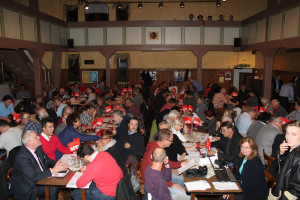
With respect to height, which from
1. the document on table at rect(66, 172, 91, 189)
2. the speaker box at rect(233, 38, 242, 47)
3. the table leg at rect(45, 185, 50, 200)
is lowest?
the table leg at rect(45, 185, 50, 200)

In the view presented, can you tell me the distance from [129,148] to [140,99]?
16.3 ft

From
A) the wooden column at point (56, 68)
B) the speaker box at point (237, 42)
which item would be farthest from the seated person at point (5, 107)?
the speaker box at point (237, 42)

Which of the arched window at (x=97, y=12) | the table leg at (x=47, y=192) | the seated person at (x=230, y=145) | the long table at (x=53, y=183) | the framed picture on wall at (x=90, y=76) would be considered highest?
the arched window at (x=97, y=12)

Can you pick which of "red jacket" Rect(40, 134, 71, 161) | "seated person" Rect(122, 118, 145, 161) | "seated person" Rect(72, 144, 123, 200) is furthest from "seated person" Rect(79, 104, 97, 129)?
"seated person" Rect(72, 144, 123, 200)

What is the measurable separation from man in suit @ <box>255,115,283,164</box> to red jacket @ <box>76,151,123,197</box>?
2981mm

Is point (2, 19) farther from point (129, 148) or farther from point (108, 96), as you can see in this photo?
point (129, 148)

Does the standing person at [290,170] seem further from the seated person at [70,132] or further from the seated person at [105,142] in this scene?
the seated person at [70,132]

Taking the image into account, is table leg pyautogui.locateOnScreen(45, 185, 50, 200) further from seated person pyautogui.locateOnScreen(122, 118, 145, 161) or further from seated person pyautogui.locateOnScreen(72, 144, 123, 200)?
seated person pyautogui.locateOnScreen(122, 118, 145, 161)

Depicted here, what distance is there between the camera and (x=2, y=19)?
8.27 metres

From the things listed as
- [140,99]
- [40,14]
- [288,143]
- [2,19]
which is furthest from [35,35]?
[288,143]

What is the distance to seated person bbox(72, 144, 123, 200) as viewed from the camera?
355cm

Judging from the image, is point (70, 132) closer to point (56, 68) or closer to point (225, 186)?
point (225, 186)

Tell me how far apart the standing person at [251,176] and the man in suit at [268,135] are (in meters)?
1.35

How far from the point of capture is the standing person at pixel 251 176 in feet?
12.0
